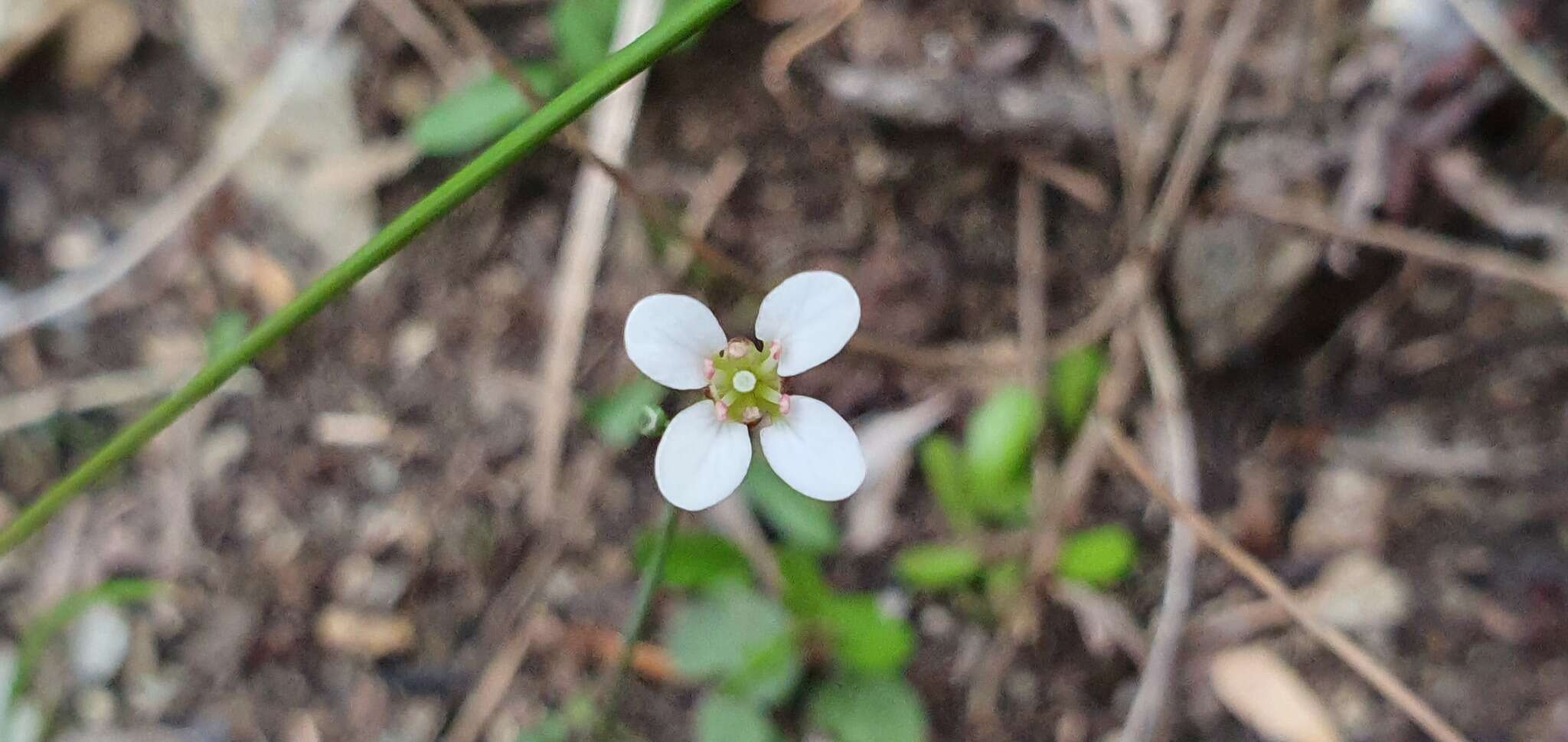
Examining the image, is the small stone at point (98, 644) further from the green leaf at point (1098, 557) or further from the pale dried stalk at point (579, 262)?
the green leaf at point (1098, 557)

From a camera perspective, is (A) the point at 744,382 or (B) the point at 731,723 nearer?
(A) the point at 744,382

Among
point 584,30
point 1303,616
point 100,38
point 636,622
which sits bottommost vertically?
point 636,622

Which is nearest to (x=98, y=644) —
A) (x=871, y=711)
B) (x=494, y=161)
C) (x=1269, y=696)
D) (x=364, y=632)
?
(x=364, y=632)

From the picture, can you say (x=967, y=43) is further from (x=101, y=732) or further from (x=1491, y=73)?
(x=101, y=732)

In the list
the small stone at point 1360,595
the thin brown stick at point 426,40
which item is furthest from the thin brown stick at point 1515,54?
the thin brown stick at point 426,40

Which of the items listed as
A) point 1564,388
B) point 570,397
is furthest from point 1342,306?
point 570,397

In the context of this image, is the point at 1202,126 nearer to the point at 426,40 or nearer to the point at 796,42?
the point at 796,42
